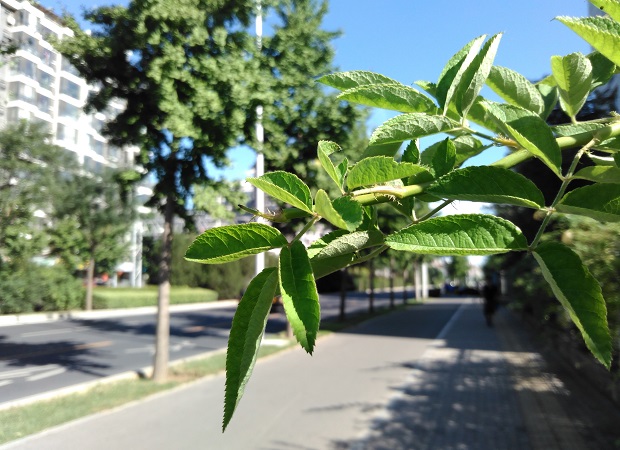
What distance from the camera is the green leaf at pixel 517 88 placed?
81 cm

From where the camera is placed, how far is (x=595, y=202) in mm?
613

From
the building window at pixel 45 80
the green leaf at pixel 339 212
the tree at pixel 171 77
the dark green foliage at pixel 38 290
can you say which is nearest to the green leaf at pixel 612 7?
the green leaf at pixel 339 212

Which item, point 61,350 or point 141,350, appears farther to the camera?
point 141,350

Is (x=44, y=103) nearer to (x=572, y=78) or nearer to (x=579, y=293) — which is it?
(x=572, y=78)

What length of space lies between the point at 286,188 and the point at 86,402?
27.5 feet

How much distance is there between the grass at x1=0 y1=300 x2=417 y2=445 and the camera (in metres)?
6.53

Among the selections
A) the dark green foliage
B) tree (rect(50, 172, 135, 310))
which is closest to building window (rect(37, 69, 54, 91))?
the dark green foliage

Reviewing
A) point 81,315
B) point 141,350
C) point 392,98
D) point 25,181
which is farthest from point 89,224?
point 392,98

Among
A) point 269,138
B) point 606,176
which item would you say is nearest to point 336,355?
point 269,138

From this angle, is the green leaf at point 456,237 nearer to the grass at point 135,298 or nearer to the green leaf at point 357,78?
the green leaf at point 357,78

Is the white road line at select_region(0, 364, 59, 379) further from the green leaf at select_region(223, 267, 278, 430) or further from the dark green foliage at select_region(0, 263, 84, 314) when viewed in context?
the green leaf at select_region(223, 267, 278, 430)

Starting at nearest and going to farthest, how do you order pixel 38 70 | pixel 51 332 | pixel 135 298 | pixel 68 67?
1. pixel 38 70
2. pixel 68 67
3. pixel 51 332
4. pixel 135 298

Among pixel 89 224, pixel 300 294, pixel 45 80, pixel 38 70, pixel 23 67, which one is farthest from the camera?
pixel 89 224

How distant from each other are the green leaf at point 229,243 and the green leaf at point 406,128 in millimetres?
202
